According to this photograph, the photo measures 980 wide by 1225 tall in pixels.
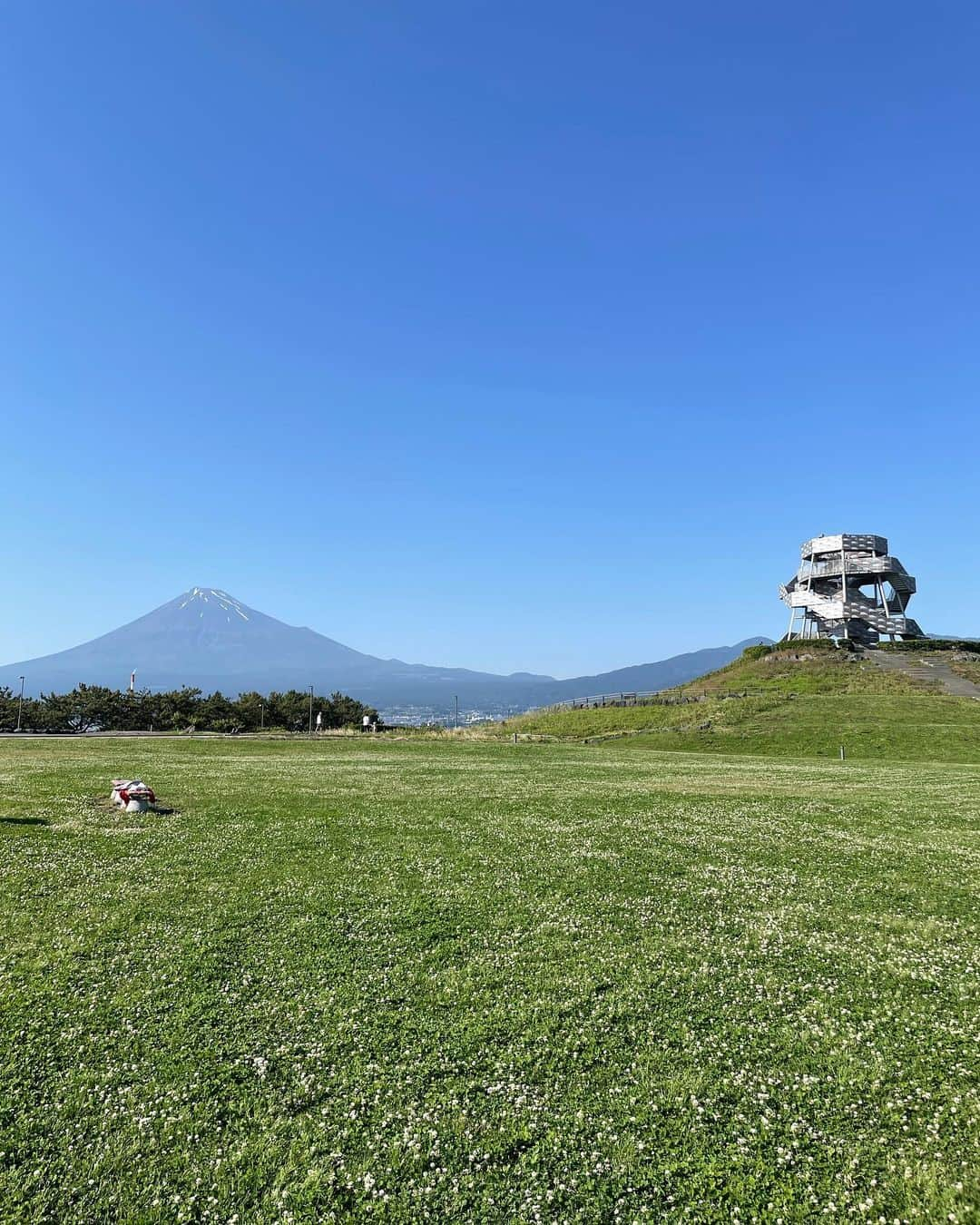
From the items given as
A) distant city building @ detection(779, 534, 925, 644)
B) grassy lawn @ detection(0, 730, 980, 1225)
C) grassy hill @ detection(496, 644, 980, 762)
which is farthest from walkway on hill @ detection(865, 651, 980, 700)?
grassy lawn @ detection(0, 730, 980, 1225)

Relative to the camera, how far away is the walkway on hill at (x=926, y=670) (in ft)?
244

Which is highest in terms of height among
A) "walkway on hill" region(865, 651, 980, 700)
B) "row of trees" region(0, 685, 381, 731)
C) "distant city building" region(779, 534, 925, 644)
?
"distant city building" region(779, 534, 925, 644)

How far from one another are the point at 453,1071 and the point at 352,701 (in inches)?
4028

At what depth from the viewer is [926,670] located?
3408 inches

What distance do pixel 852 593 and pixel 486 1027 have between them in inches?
5307

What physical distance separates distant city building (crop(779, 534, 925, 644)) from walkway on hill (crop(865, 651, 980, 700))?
71.8 feet

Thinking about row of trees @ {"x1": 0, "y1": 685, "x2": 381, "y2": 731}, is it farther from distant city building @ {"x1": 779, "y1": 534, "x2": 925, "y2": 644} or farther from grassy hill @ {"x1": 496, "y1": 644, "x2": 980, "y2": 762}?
distant city building @ {"x1": 779, "y1": 534, "x2": 925, "y2": 644}

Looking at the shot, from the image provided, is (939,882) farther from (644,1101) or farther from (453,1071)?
(453,1071)

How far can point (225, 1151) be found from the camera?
6.54 metres

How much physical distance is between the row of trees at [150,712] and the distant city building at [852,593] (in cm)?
8935

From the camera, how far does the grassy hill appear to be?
52.3 metres

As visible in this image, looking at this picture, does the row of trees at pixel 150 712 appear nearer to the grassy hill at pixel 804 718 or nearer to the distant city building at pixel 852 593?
the grassy hill at pixel 804 718

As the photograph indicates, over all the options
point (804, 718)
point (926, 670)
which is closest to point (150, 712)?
point (804, 718)

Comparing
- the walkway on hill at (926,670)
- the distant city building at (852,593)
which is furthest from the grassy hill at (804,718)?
the distant city building at (852,593)
